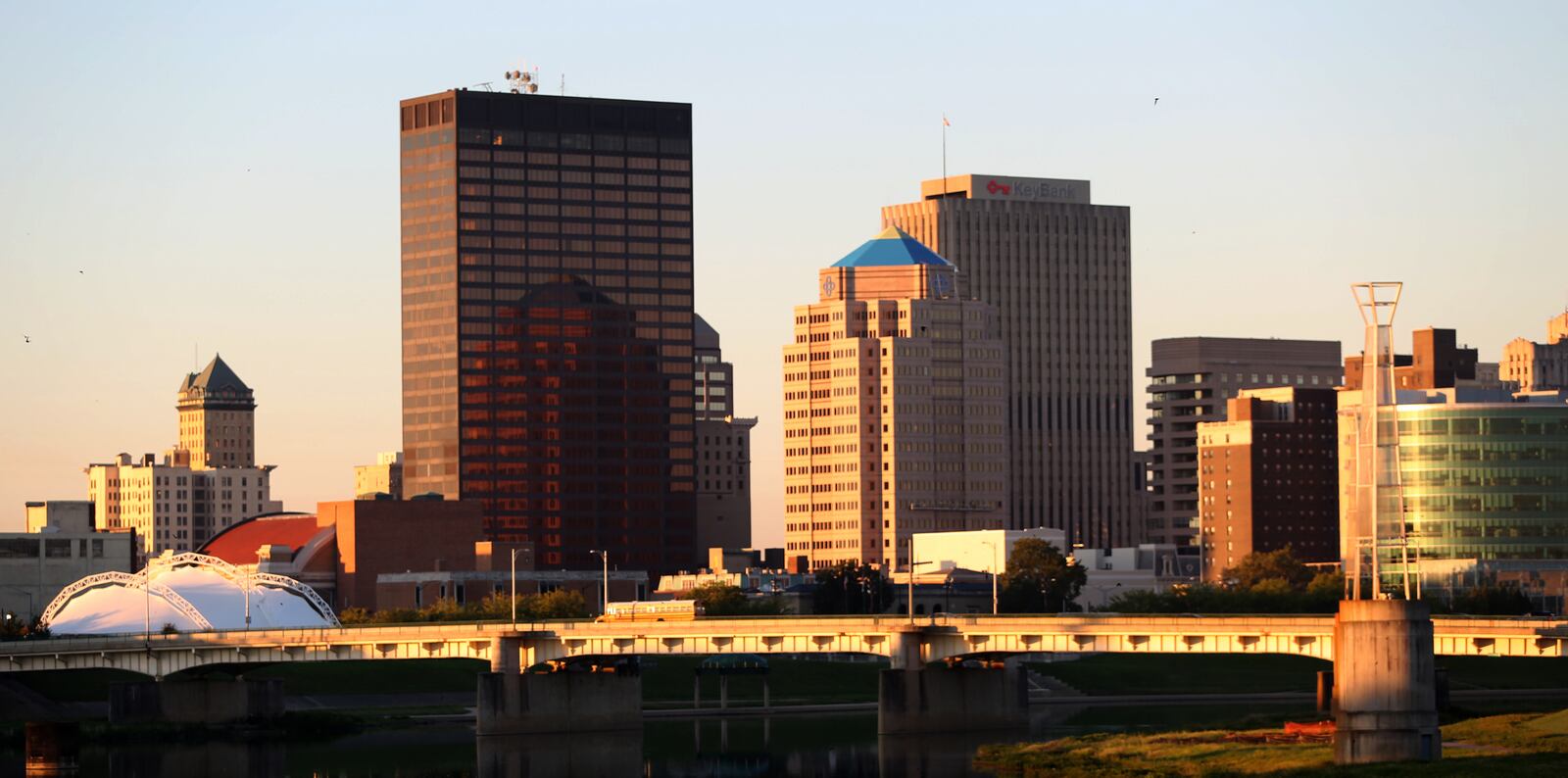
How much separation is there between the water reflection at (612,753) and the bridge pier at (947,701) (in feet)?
7.32

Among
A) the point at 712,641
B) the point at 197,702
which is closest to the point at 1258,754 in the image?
the point at 712,641

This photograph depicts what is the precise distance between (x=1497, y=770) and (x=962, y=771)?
132ft

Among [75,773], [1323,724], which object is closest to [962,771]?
[1323,724]

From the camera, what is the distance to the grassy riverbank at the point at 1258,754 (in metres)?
121

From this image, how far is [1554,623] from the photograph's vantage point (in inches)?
6024

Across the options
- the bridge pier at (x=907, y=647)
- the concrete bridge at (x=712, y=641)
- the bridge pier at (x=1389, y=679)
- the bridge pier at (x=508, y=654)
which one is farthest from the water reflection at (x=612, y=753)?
the bridge pier at (x=1389, y=679)

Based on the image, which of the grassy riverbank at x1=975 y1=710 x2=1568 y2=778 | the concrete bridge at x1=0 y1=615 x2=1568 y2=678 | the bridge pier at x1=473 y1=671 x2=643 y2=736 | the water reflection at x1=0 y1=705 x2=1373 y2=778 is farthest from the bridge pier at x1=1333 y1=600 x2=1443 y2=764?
the bridge pier at x1=473 y1=671 x2=643 y2=736

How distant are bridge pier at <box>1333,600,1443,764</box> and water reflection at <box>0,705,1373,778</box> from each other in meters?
34.9

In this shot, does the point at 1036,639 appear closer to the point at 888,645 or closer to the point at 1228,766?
the point at 888,645

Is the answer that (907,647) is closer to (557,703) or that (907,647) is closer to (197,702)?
(557,703)

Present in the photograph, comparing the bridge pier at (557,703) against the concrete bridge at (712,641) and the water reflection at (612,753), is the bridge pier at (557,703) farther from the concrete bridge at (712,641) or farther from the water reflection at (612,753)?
the concrete bridge at (712,641)

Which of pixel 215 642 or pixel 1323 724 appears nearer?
pixel 1323 724

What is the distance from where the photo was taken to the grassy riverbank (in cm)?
12075

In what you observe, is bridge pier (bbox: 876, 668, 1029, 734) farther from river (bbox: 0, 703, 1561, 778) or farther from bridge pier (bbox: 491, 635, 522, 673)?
bridge pier (bbox: 491, 635, 522, 673)
